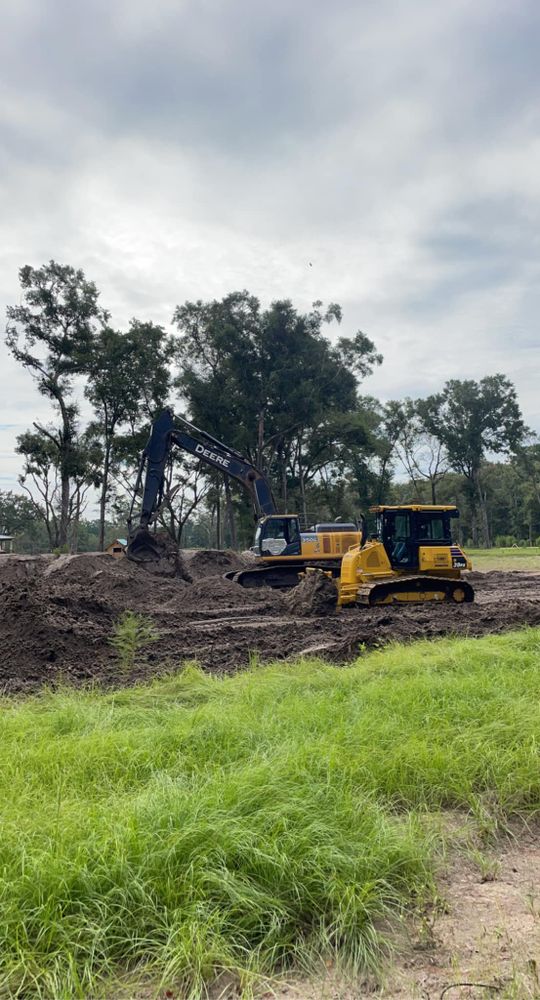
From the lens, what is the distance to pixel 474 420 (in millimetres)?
57688

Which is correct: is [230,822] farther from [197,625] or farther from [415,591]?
[415,591]

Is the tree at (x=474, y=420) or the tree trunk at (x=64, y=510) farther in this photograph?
the tree at (x=474, y=420)

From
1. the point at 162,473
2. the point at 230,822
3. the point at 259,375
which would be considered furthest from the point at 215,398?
the point at 230,822

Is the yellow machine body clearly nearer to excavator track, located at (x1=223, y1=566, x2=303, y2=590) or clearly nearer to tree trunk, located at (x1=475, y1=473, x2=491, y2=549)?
excavator track, located at (x1=223, y1=566, x2=303, y2=590)

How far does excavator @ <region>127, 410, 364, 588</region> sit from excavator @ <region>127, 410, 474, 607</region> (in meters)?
0.03

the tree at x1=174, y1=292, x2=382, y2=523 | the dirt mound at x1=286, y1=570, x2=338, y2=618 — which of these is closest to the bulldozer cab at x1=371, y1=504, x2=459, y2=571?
the dirt mound at x1=286, y1=570, x2=338, y2=618

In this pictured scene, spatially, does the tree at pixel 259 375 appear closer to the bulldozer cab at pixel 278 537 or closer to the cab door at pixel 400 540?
the bulldozer cab at pixel 278 537

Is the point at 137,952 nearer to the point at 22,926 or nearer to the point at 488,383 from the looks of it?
the point at 22,926

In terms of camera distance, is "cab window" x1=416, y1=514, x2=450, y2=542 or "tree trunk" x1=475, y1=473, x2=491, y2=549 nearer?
"cab window" x1=416, y1=514, x2=450, y2=542

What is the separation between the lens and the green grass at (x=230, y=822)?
101 inches

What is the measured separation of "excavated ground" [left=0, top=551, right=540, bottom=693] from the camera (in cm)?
862

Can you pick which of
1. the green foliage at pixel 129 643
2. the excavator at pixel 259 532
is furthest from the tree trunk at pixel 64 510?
the green foliage at pixel 129 643

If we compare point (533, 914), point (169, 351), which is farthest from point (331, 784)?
point (169, 351)

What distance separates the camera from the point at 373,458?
46.0 metres
